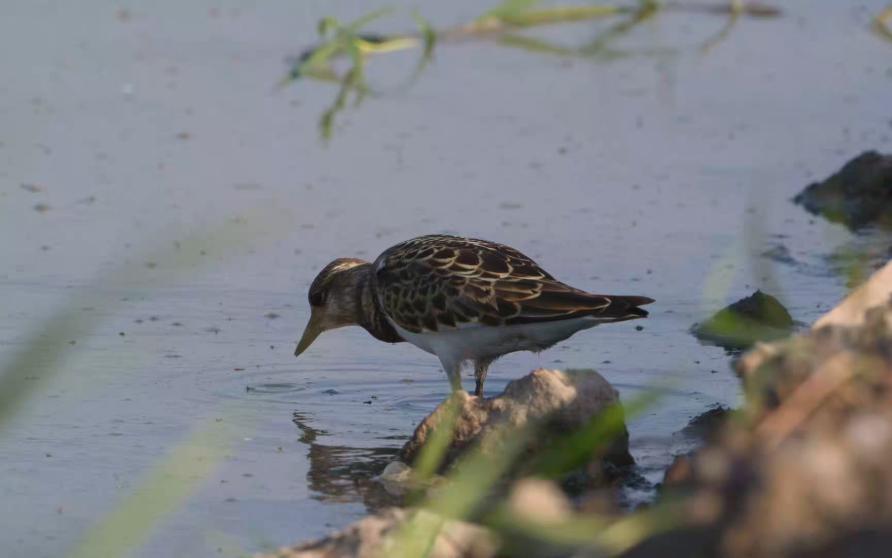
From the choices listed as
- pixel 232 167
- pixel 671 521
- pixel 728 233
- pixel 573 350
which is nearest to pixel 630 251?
pixel 728 233

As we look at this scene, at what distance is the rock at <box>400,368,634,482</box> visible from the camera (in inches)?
219

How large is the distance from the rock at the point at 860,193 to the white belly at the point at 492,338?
11.4 ft

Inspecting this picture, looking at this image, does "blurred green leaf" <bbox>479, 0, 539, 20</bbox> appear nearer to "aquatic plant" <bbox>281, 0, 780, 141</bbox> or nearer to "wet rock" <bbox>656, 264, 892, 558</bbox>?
"aquatic plant" <bbox>281, 0, 780, 141</bbox>

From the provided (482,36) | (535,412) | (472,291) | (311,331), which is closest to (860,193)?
(311,331)

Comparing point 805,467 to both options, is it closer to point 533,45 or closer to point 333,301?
point 333,301

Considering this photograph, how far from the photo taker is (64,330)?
304 centimetres

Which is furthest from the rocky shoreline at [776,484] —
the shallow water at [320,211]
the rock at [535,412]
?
the rock at [535,412]

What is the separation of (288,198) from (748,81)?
4308 mm

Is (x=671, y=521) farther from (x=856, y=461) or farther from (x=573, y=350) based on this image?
(x=573, y=350)

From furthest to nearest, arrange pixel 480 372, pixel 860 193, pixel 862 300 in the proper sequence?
pixel 860 193
pixel 480 372
pixel 862 300

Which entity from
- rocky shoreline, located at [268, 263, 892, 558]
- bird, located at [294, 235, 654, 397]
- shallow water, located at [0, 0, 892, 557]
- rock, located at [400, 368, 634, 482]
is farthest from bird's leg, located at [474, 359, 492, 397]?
rocky shoreline, located at [268, 263, 892, 558]

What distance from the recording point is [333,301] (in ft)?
23.3

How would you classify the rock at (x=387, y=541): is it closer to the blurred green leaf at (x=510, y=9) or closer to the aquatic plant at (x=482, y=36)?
the aquatic plant at (x=482, y=36)

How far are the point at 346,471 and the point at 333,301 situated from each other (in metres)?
1.32
